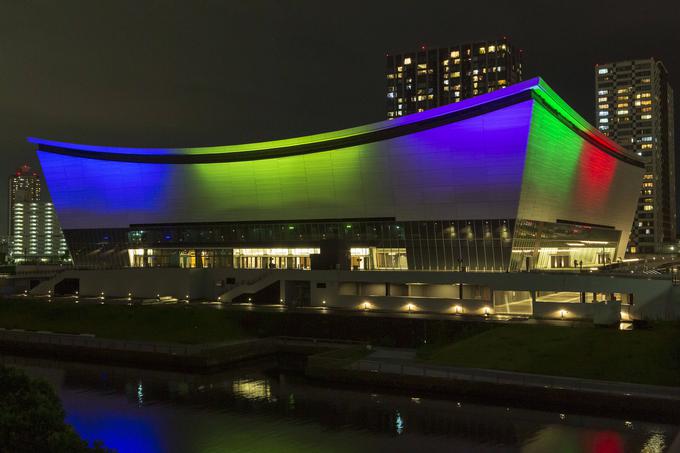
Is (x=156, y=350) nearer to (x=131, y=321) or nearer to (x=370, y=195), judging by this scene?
(x=131, y=321)

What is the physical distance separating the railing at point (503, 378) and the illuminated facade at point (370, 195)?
2246 centimetres

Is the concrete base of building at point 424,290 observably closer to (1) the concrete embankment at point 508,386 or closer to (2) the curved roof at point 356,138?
(1) the concrete embankment at point 508,386

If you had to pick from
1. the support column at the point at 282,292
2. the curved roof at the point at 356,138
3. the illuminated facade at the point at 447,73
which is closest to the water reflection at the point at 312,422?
the support column at the point at 282,292

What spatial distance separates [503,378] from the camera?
95.9 feet

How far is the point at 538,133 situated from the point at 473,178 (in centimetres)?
605

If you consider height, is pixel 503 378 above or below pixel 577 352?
below

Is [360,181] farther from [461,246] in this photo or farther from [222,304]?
[222,304]

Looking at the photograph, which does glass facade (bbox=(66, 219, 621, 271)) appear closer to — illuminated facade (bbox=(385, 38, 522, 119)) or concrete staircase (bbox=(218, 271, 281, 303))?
concrete staircase (bbox=(218, 271, 281, 303))

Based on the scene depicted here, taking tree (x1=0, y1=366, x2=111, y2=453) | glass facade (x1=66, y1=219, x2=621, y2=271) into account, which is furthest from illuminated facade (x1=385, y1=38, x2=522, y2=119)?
tree (x1=0, y1=366, x2=111, y2=453)

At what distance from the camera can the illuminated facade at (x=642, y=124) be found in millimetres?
163375

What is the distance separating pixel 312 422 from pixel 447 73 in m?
140

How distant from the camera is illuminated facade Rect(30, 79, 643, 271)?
169 feet

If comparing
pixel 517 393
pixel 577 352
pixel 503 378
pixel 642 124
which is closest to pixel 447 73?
pixel 642 124

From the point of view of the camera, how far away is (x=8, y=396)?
14.8 metres
